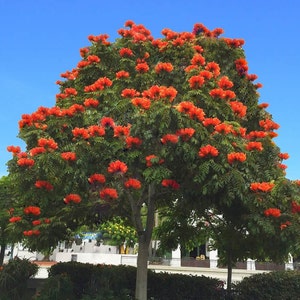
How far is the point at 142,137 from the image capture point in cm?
771

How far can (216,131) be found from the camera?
25.1 feet

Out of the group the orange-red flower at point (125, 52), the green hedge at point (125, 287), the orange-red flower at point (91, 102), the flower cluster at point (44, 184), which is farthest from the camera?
the green hedge at point (125, 287)

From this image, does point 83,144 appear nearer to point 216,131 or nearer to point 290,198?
point 216,131

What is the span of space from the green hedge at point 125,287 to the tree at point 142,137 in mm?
1012

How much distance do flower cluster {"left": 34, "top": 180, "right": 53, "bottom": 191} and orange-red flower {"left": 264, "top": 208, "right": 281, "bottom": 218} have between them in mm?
3825

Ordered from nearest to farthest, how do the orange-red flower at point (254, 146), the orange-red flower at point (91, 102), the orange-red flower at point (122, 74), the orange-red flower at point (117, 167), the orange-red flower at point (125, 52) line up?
1. the orange-red flower at point (117, 167)
2. the orange-red flower at point (254, 146)
3. the orange-red flower at point (91, 102)
4. the orange-red flower at point (122, 74)
5. the orange-red flower at point (125, 52)

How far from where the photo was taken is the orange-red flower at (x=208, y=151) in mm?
7242

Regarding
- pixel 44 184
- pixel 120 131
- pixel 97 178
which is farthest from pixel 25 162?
pixel 120 131

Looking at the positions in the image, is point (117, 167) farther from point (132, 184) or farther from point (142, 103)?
point (142, 103)

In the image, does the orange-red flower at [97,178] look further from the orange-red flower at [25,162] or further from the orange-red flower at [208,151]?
the orange-red flower at [208,151]

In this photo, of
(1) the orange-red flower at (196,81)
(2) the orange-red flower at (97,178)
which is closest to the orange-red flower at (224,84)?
(1) the orange-red flower at (196,81)

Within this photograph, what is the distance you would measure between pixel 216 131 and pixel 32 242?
14.7 feet

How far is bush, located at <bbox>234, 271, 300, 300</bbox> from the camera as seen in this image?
1111cm

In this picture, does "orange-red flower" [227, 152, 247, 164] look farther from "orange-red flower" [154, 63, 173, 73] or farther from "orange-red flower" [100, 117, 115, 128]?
"orange-red flower" [154, 63, 173, 73]
